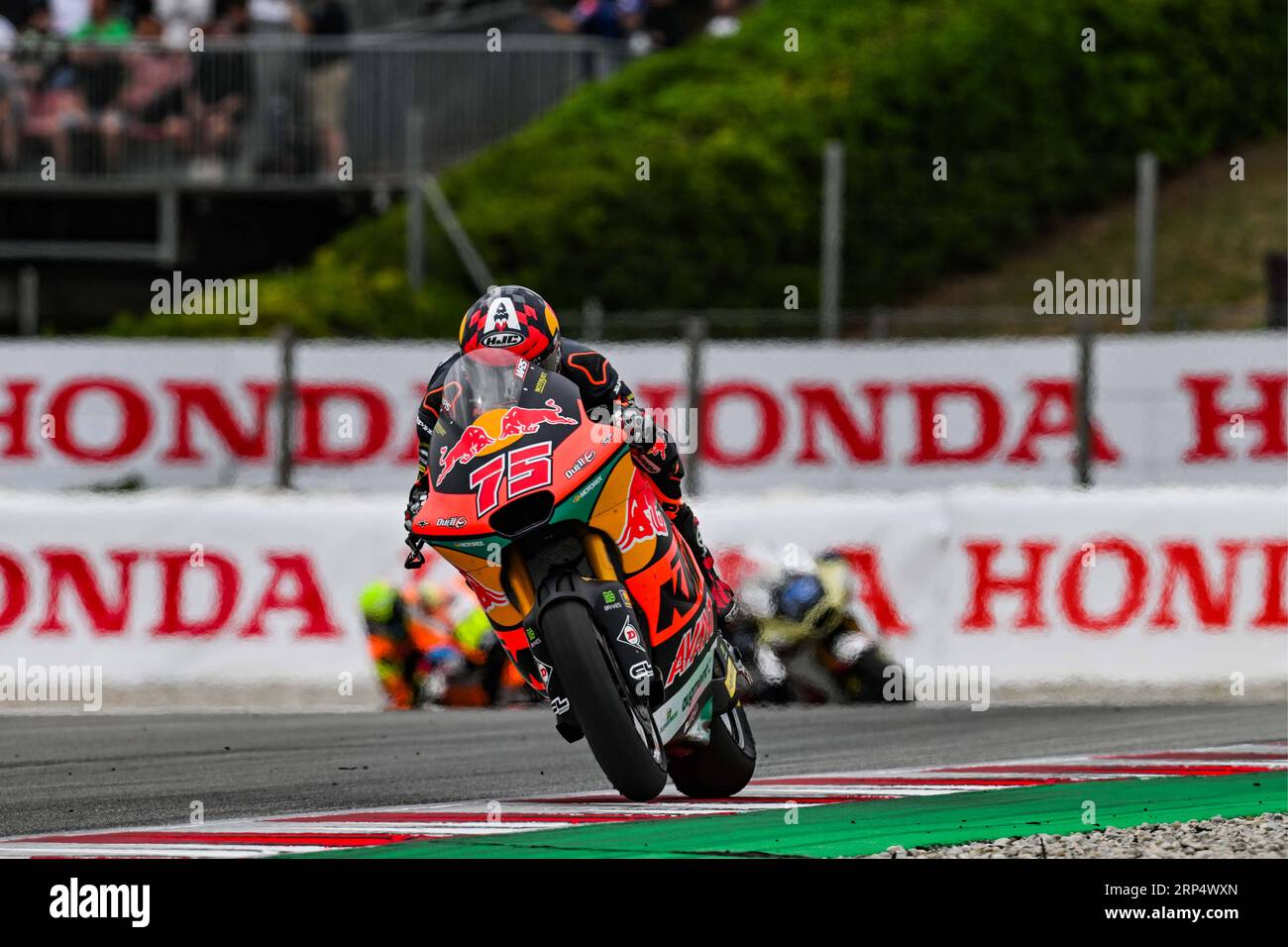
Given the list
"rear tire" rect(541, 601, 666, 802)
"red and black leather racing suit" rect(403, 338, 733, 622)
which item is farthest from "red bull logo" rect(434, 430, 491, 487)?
"rear tire" rect(541, 601, 666, 802)

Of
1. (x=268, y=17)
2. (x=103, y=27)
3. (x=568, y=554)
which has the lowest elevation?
(x=568, y=554)

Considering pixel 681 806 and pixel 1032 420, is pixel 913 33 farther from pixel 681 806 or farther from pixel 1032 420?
pixel 681 806

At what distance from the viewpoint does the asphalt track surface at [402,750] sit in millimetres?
7461

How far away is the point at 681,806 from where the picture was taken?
7.13 meters

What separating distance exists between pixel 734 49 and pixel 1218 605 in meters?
10.2

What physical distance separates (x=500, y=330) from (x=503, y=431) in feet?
1.21

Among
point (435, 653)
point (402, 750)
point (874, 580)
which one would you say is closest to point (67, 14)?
point (435, 653)

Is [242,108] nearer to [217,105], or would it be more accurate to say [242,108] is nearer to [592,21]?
[217,105]

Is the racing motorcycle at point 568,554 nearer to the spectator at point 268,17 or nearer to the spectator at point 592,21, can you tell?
the spectator at point 268,17

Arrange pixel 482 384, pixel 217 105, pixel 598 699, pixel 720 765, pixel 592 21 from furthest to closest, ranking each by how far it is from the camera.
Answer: pixel 592 21, pixel 217 105, pixel 720 765, pixel 482 384, pixel 598 699

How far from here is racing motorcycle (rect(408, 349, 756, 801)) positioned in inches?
249

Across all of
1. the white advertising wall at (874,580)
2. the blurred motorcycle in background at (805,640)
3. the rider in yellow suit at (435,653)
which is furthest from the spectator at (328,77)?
the blurred motorcycle in background at (805,640)

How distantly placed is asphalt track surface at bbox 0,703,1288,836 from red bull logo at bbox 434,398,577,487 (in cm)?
132

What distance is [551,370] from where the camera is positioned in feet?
22.3
